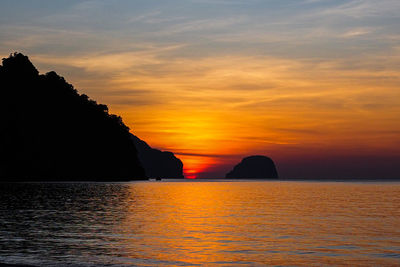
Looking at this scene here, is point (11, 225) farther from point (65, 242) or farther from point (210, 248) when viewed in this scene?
point (210, 248)

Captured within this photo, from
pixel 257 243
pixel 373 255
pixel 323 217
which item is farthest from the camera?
pixel 323 217

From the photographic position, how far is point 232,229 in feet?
153

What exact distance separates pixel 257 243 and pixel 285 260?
7508 mm

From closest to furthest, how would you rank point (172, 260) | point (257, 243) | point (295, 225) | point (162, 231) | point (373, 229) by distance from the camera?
point (172, 260) → point (257, 243) → point (162, 231) → point (373, 229) → point (295, 225)

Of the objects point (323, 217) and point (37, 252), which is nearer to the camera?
point (37, 252)

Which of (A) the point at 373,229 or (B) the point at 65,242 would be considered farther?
(A) the point at 373,229

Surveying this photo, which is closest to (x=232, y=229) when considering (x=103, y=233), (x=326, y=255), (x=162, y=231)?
(x=162, y=231)

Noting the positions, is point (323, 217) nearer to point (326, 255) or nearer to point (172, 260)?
point (326, 255)

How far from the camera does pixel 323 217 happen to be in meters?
61.3

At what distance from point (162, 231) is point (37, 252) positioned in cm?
1497

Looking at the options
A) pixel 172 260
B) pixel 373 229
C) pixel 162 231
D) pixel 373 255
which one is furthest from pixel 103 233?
pixel 373 229

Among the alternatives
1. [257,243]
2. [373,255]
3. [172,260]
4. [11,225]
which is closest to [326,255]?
[373,255]

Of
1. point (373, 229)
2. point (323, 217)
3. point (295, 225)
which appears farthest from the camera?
point (323, 217)

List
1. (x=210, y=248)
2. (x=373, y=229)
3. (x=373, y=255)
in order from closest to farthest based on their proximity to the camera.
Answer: (x=373, y=255), (x=210, y=248), (x=373, y=229)
